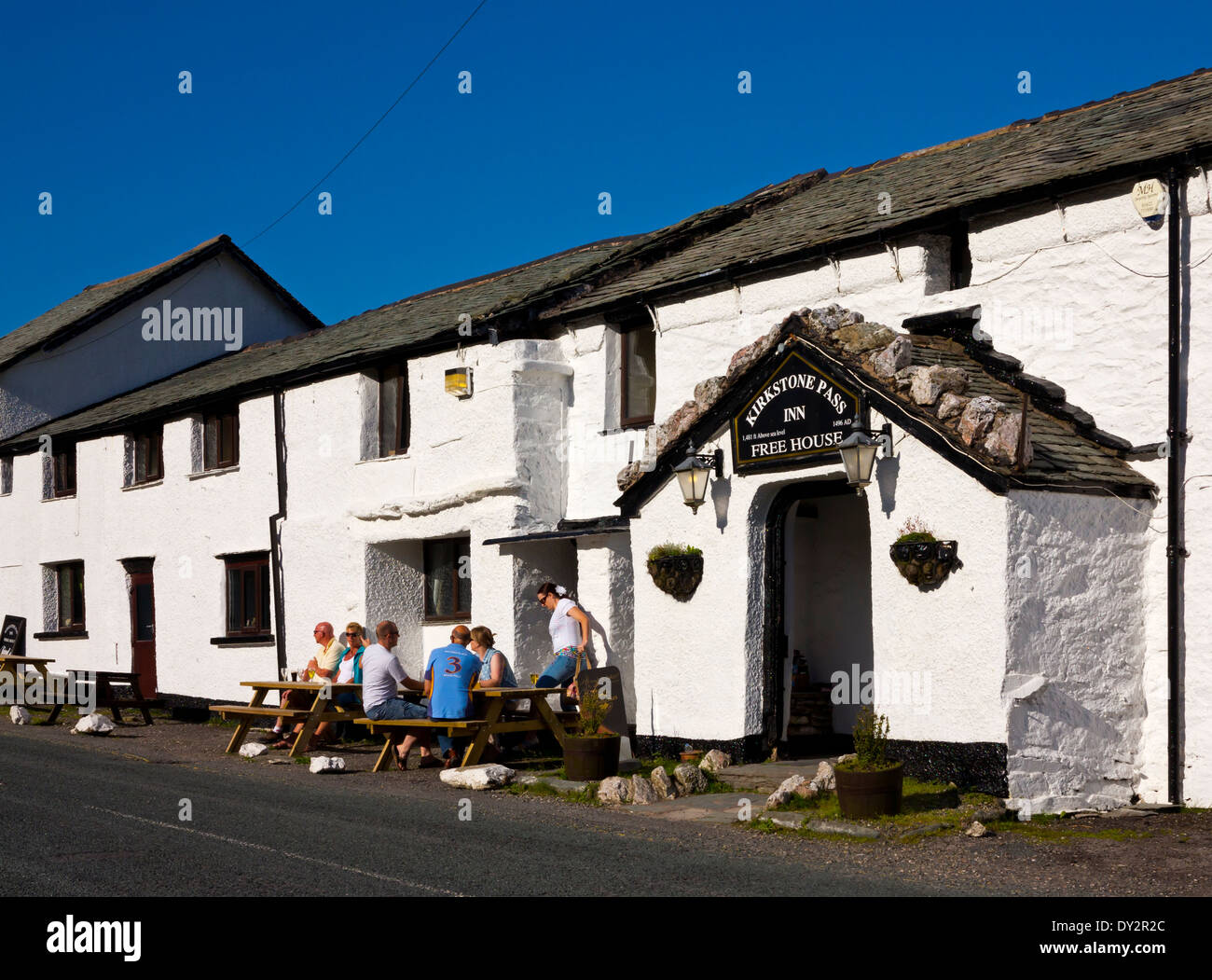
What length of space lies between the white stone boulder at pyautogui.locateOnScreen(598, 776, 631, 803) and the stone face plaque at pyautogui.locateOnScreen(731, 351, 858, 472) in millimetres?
2998

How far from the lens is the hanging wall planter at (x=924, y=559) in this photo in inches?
397

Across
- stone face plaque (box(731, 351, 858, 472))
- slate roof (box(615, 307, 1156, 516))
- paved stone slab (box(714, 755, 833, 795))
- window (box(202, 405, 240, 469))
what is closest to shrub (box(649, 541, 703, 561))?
slate roof (box(615, 307, 1156, 516))

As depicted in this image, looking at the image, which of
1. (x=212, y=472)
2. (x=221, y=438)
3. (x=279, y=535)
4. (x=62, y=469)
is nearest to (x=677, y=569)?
(x=279, y=535)

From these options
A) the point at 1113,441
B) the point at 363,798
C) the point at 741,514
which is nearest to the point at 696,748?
the point at 741,514

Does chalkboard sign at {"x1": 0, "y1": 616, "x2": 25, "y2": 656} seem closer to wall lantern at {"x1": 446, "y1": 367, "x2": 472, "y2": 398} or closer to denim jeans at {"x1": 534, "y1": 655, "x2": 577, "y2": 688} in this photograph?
wall lantern at {"x1": 446, "y1": 367, "x2": 472, "y2": 398}

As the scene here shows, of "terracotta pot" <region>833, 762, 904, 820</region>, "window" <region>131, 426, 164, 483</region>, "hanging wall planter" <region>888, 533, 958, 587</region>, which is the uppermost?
"window" <region>131, 426, 164, 483</region>

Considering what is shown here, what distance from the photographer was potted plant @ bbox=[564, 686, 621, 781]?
11797 millimetres

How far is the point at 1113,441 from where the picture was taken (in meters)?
10.7

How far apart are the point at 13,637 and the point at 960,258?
19.8 meters

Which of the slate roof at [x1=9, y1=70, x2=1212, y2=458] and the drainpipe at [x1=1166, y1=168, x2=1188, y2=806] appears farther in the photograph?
the slate roof at [x1=9, y1=70, x2=1212, y2=458]

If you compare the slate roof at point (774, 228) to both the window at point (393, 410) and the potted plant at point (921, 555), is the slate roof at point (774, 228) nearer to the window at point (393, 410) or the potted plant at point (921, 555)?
the window at point (393, 410)

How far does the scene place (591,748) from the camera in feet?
Answer: 38.7
